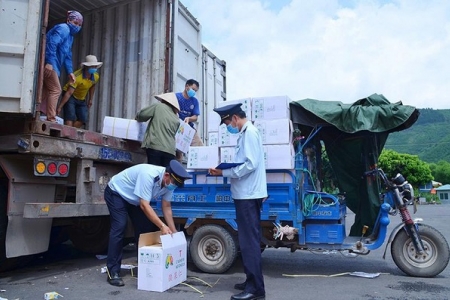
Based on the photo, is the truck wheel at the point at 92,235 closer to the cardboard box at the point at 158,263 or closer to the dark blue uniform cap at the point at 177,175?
the cardboard box at the point at 158,263

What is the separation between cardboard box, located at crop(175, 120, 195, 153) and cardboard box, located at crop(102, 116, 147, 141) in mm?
517

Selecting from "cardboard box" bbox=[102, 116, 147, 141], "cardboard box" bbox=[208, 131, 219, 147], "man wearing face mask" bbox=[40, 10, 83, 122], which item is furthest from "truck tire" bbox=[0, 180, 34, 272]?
"cardboard box" bbox=[208, 131, 219, 147]

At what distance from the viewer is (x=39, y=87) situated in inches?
157

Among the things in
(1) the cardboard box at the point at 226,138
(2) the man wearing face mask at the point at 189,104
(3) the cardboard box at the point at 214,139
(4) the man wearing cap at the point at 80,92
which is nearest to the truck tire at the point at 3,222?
(4) the man wearing cap at the point at 80,92

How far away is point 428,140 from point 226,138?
106 m

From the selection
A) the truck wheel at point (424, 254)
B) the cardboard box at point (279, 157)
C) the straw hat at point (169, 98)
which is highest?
the straw hat at point (169, 98)

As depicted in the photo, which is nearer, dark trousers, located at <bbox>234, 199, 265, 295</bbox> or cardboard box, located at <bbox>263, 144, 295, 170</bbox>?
dark trousers, located at <bbox>234, 199, 265, 295</bbox>

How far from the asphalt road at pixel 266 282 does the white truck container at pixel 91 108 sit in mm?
418

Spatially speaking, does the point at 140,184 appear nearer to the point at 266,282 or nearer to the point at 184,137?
the point at 184,137

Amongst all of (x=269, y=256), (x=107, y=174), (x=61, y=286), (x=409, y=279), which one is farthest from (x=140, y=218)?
(x=409, y=279)

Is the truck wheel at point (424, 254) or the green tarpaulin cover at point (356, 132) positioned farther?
the green tarpaulin cover at point (356, 132)

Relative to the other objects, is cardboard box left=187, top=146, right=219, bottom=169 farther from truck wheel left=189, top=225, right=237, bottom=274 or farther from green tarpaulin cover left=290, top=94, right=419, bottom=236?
green tarpaulin cover left=290, top=94, right=419, bottom=236

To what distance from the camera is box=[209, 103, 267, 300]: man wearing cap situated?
3.74 m

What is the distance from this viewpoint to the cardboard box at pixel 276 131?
488 centimetres
